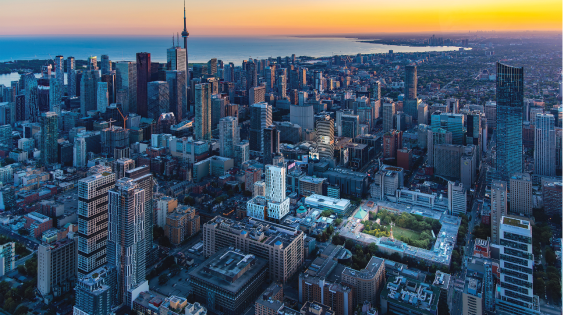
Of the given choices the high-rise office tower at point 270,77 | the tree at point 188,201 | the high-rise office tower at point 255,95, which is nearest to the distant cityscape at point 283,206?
the tree at point 188,201

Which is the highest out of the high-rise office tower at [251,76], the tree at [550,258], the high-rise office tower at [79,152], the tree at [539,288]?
the high-rise office tower at [251,76]

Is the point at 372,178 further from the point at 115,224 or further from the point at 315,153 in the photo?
the point at 115,224

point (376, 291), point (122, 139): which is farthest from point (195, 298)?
point (122, 139)

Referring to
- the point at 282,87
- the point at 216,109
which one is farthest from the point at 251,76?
the point at 216,109

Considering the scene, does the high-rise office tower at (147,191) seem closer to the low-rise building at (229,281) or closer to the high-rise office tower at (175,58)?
the low-rise building at (229,281)

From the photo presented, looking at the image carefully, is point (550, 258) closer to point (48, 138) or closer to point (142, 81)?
Result: point (48, 138)

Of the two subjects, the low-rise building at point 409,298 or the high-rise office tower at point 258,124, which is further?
the high-rise office tower at point 258,124
